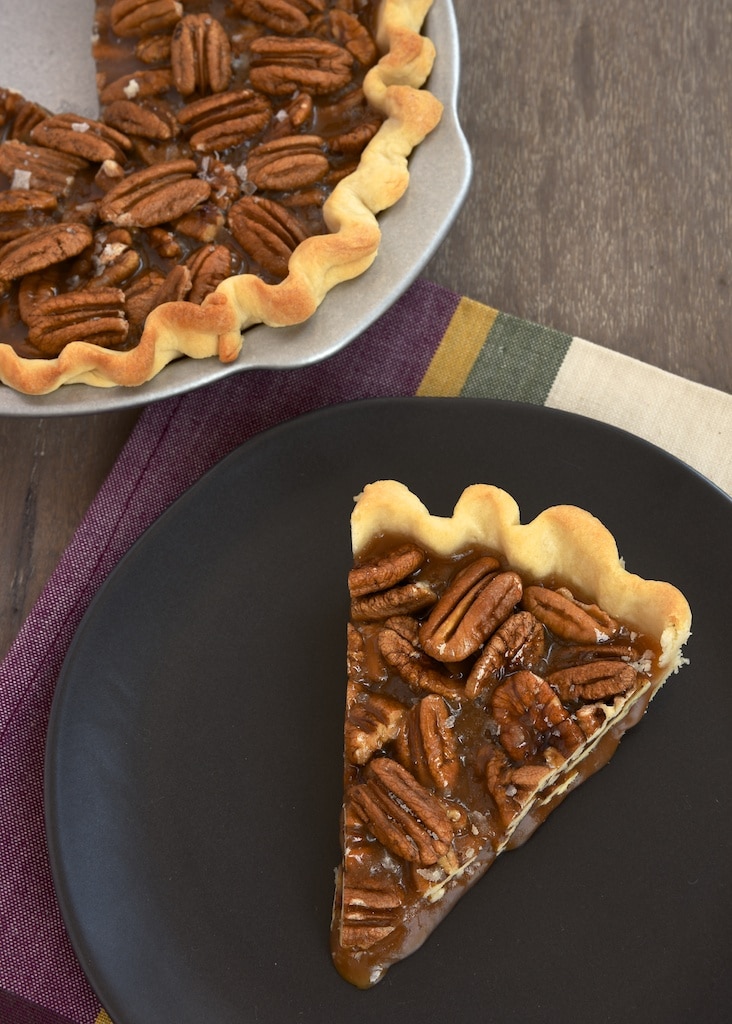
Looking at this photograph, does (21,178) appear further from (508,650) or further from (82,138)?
(508,650)

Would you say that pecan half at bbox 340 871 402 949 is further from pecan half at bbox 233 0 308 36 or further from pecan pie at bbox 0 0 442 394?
pecan half at bbox 233 0 308 36

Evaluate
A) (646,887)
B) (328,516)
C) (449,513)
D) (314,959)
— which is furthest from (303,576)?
(646,887)

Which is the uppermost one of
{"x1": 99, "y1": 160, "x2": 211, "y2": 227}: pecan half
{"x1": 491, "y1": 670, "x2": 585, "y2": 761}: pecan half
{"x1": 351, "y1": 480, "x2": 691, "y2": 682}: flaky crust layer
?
{"x1": 99, "y1": 160, "x2": 211, "y2": 227}: pecan half

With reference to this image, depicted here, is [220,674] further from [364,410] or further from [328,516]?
[364,410]

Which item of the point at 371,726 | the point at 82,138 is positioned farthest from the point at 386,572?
the point at 82,138

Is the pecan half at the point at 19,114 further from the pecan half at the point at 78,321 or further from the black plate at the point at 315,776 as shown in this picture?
the black plate at the point at 315,776

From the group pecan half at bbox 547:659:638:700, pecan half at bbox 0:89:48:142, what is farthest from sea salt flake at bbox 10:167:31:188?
pecan half at bbox 547:659:638:700
